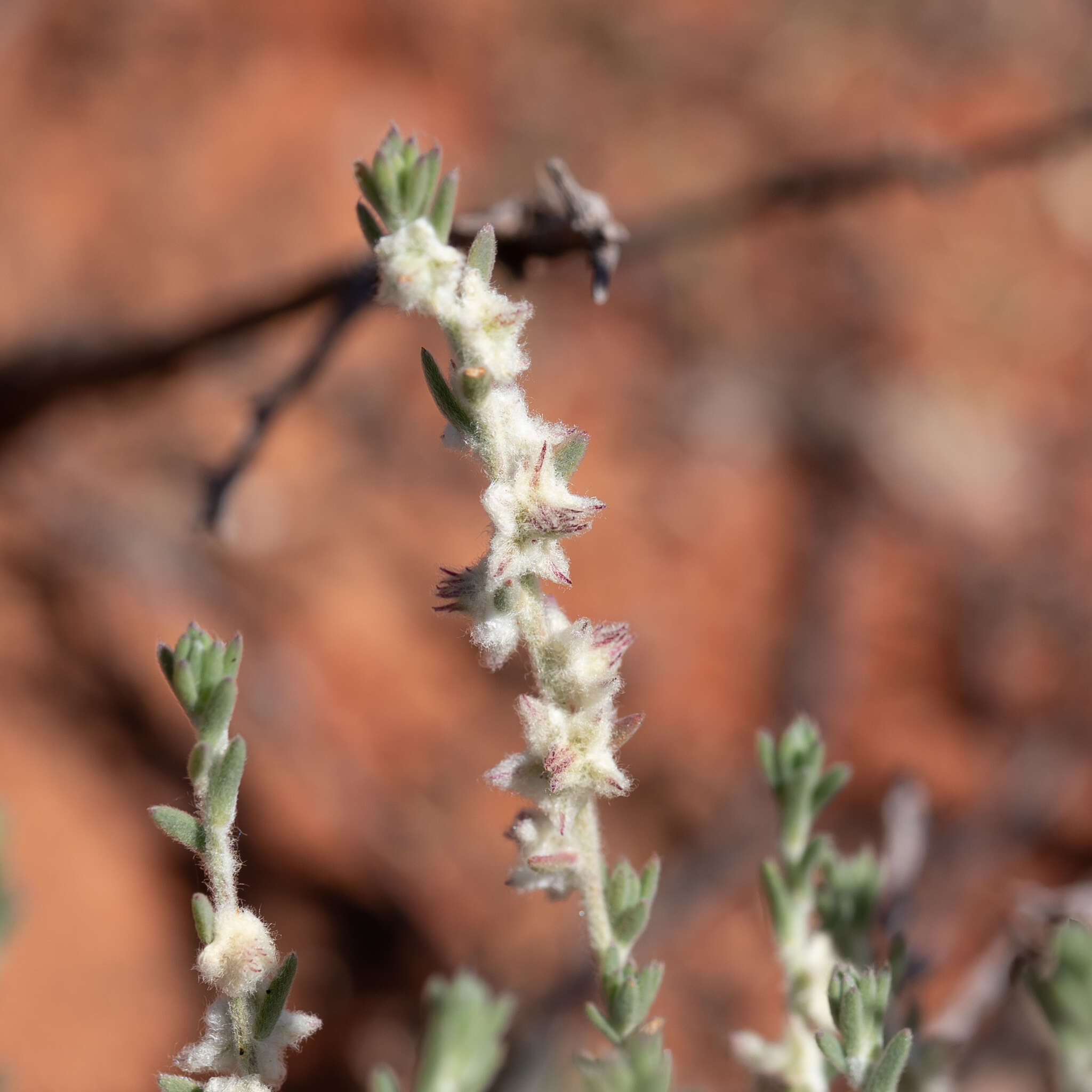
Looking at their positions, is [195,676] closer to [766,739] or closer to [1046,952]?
[766,739]

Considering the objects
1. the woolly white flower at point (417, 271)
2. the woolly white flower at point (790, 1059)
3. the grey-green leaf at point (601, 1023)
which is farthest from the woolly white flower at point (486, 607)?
the woolly white flower at point (790, 1059)

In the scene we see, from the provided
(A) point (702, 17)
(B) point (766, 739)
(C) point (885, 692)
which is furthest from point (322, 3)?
(B) point (766, 739)

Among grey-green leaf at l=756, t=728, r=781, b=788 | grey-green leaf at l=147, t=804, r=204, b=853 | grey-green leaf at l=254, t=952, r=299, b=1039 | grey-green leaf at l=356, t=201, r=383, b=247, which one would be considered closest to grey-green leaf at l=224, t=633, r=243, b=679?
grey-green leaf at l=147, t=804, r=204, b=853

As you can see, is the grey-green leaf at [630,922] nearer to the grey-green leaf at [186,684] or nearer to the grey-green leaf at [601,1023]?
the grey-green leaf at [601,1023]

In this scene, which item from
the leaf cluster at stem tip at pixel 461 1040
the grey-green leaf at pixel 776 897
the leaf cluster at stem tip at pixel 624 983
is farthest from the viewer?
the leaf cluster at stem tip at pixel 461 1040

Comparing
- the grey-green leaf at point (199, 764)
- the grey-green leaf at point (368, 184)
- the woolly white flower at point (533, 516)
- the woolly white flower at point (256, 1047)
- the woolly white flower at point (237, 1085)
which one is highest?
the grey-green leaf at point (368, 184)

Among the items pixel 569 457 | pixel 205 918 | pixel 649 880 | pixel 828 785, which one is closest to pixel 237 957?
pixel 205 918
